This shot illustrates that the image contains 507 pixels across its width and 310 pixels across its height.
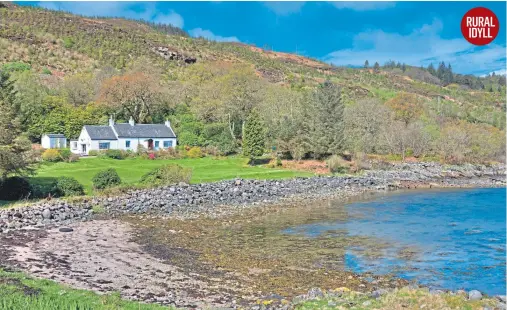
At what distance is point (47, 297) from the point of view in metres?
12.3

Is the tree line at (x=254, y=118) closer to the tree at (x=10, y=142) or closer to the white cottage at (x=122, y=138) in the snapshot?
the white cottage at (x=122, y=138)

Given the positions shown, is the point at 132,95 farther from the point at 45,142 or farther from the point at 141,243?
the point at 141,243

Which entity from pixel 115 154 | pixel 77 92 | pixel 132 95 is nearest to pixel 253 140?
pixel 115 154

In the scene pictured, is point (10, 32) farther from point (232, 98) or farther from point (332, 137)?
point (332, 137)

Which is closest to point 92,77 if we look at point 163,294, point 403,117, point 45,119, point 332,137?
point 45,119

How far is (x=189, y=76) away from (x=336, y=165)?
5372cm

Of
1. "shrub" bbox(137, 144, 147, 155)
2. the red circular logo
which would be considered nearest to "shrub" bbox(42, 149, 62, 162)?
"shrub" bbox(137, 144, 147, 155)

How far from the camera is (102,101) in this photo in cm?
7050

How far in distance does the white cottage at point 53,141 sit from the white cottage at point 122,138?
1520 mm

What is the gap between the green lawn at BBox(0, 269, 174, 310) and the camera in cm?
1124

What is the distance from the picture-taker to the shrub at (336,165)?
5364 cm

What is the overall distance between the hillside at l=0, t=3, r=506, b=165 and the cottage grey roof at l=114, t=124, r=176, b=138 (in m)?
3.01

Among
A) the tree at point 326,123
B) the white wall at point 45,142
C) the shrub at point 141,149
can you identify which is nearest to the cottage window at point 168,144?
the shrub at point 141,149

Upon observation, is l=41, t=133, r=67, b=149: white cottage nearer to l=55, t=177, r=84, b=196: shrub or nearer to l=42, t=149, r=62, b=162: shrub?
l=42, t=149, r=62, b=162: shrub
